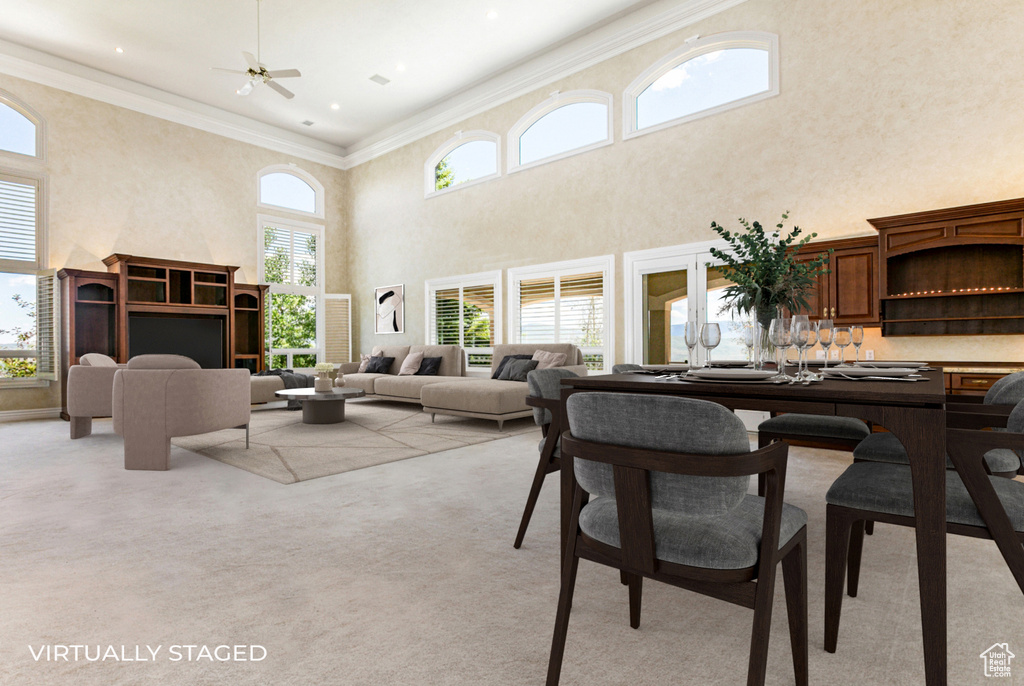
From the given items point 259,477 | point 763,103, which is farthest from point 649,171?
point 259,477

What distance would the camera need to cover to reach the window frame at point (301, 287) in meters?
9.02

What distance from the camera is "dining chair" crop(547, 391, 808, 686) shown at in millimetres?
1069

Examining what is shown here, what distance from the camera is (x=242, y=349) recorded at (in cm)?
863

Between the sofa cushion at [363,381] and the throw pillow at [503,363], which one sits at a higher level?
the throw pillow at [503,363]

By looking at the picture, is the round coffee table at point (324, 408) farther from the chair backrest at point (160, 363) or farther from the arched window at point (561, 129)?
the arched window at point (561, 129)

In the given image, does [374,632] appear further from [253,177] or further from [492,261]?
[253,177]

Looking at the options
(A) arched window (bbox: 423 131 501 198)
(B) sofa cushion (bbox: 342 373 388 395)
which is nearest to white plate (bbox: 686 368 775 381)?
(B) sofa cushion (bbox: 342 373 388 395)

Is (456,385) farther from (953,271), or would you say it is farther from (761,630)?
(761,630)

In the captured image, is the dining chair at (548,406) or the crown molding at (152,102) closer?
the dining chair at (548,406)

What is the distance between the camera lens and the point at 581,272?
6.83 m

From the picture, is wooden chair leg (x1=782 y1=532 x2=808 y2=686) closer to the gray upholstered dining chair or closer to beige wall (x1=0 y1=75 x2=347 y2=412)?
the gray upholstered dining chair

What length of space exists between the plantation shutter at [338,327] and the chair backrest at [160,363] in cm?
591

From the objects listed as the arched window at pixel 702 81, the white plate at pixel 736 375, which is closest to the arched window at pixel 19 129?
the arched window at pixel 702 81

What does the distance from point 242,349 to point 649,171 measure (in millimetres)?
6841
